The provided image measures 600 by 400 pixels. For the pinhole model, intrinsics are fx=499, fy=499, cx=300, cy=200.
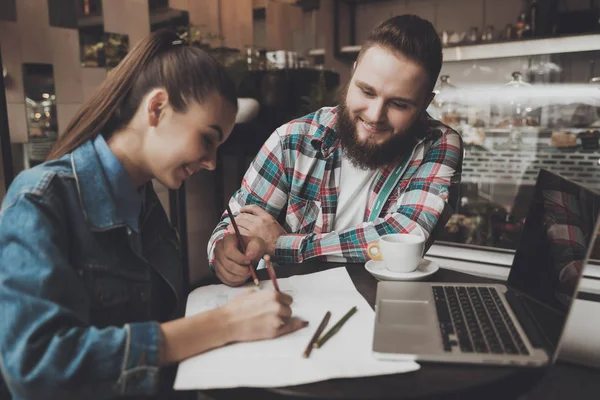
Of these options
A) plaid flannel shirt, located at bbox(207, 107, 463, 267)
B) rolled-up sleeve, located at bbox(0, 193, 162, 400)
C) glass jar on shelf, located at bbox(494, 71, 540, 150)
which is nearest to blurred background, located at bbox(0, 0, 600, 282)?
glass jar on shelf, located at bbox(494, 71, 540, 150)

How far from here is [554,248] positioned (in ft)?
3.17

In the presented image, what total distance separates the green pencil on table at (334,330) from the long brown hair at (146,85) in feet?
1.54

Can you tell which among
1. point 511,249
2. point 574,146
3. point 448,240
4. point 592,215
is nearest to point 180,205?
point 448,240

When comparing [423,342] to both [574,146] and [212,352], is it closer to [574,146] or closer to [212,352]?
[212,352]

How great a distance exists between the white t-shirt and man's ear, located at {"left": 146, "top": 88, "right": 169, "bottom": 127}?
833 mm

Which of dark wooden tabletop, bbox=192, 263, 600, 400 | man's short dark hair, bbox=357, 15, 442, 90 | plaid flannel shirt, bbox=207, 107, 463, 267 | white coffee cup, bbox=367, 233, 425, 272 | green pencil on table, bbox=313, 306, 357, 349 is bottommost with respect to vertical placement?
dark wooden tabletop, bbox=192, 263, 600, 400

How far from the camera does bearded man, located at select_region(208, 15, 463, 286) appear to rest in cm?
139

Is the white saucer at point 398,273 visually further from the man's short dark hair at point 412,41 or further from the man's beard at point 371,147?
the man's short dark hair at point 412,41

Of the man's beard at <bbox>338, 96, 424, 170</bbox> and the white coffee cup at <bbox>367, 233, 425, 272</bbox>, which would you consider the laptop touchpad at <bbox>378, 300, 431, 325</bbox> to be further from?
the man's beard at <bbox>338, 96, 424, 170</bbox>

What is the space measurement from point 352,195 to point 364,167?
0.33 ft

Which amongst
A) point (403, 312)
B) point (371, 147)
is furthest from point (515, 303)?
point (371, 147)

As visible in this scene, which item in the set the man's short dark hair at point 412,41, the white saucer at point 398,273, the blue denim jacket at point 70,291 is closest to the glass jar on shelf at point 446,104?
the man's short dark hair at point 412,41

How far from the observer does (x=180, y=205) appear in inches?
114

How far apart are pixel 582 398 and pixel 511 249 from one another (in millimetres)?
920
